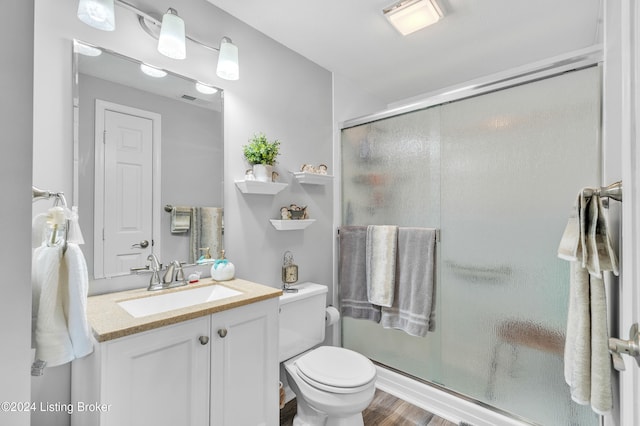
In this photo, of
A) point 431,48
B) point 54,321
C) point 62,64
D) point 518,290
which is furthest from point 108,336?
point 431,48

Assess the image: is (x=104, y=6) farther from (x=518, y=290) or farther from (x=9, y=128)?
(x=518, y=290)

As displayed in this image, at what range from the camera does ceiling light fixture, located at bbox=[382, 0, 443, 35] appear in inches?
64.2

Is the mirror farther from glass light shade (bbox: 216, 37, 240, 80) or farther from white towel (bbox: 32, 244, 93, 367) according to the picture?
white towel (bbox: 32, 244, 93, 367)

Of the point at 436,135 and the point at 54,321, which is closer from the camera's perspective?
the point at 54,321

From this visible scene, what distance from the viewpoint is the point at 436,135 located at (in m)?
1.91

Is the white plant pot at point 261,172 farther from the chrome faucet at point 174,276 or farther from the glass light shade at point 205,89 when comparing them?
the chrome faucet at point 174,276

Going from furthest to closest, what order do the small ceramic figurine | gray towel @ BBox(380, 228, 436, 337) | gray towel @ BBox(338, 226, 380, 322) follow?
gray towel @ BBox(338, 226, 380, 322) → the small ceramic figurine → gray towel @ BBox(380, 228, 436, 337)

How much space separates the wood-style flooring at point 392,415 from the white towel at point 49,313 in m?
1.35

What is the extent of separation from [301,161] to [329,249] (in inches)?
29.5

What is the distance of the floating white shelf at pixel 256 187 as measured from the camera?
1751 millimetres

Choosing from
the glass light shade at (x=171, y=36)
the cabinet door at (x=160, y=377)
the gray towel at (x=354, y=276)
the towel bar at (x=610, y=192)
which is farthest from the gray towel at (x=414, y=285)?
the glass light shade at (x=171, y=36)

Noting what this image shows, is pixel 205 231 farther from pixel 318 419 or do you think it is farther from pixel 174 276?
pixel 318 419

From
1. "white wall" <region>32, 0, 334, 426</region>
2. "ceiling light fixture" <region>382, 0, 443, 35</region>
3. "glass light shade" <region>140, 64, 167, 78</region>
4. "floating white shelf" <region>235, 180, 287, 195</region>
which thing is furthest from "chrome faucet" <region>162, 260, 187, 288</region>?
"ceiling light fixture" <region>382, 0, 443, 35</region>

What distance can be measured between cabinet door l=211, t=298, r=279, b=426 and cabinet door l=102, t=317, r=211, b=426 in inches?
2.0
